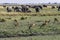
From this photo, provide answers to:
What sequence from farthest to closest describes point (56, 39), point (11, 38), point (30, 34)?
point (30, 34), point (11, 38), point (56, 39)

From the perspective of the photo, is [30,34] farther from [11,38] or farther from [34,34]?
[11,38]

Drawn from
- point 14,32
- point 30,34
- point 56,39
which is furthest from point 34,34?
point 56,39

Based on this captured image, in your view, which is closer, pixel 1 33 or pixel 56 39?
pixel 56 39

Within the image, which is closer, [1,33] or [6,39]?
[6,39]

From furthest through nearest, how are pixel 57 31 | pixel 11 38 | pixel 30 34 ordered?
pixel 57 31 → pixel 30 34 → pixel 11 38

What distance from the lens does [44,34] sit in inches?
743

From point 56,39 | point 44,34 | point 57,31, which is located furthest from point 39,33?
point 56,39

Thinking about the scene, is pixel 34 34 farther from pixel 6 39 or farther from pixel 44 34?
pixel 6 39

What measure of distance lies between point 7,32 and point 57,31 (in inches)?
152

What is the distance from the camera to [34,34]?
18.8 meters

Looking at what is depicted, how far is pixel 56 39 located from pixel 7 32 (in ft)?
15.2

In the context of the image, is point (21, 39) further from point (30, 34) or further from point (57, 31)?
point (57, 31)

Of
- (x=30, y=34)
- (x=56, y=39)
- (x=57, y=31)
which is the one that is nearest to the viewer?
(x=56, y=39)

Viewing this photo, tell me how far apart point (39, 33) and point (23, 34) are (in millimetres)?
1252
